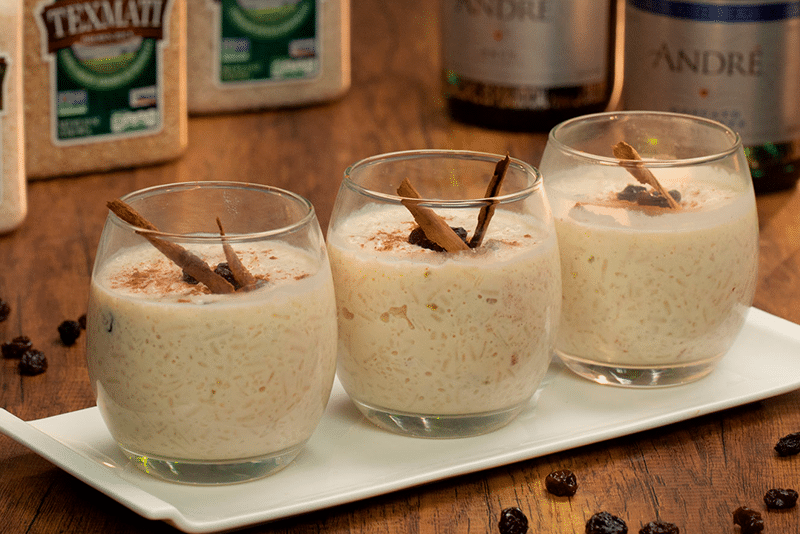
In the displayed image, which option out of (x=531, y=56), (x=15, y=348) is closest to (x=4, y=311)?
(x=15, y=348)

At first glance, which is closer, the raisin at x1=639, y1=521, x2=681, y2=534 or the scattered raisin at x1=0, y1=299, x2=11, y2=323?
the raisin at x1=639, y1=521, x2=681, y2=534

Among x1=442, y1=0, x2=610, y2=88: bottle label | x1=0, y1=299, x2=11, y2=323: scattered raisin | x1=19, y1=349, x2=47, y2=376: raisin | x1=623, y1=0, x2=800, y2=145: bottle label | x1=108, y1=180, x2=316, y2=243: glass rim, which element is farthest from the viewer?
x1=442, y1=0, x2=610, y2=88: bottle label

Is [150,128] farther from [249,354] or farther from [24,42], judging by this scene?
[249,354]

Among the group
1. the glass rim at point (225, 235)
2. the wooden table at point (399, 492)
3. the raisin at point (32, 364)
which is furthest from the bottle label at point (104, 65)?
the glass rim at point (225, 235)

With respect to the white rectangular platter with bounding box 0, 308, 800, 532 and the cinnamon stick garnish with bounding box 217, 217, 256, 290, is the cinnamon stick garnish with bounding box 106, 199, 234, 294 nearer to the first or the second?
the cinnamon stick garnish with bounding box 217, 217, 256, 290

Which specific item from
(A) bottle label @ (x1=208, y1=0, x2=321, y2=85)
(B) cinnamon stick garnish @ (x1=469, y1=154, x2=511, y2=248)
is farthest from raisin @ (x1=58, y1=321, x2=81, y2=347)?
(A) bottle label @ (x1=208, y1=0, x2=321, y2=85)
